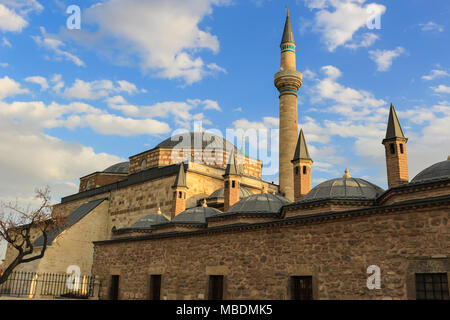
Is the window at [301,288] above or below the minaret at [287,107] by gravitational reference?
below

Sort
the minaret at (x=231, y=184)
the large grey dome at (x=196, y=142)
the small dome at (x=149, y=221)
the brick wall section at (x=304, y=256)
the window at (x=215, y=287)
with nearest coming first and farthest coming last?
the brick wall section at (x=304, y=256), the window at (x=215, y=287), the minaret at (x=231, y=184), the small dome at (x=149, y=221), the large grey dome at (x=196, y=142)

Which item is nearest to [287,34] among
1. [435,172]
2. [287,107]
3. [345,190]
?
[287,107]

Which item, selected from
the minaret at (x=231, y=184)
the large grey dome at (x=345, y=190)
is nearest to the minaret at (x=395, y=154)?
the large grey dome at (x=345, y=190)

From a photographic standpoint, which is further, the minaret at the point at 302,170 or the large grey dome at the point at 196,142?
the large grey dome at the point at 196,142

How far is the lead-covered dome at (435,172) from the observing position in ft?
36.8

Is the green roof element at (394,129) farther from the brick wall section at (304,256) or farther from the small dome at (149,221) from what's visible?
the small dome at (149,221)

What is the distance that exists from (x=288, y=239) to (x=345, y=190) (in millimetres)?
2691

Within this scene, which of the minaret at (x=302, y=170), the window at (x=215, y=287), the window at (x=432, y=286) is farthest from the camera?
the minaret at (x=302, y=170)

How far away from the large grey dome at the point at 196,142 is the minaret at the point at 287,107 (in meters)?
8.12

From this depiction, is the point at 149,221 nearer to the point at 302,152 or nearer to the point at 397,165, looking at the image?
the point at 302,152

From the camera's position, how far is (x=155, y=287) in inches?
673

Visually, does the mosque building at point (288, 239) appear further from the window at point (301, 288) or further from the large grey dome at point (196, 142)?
the large grey dome at point (196, 142)

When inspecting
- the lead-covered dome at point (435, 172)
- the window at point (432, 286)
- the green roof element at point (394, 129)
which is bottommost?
the window at point (432, 286)
